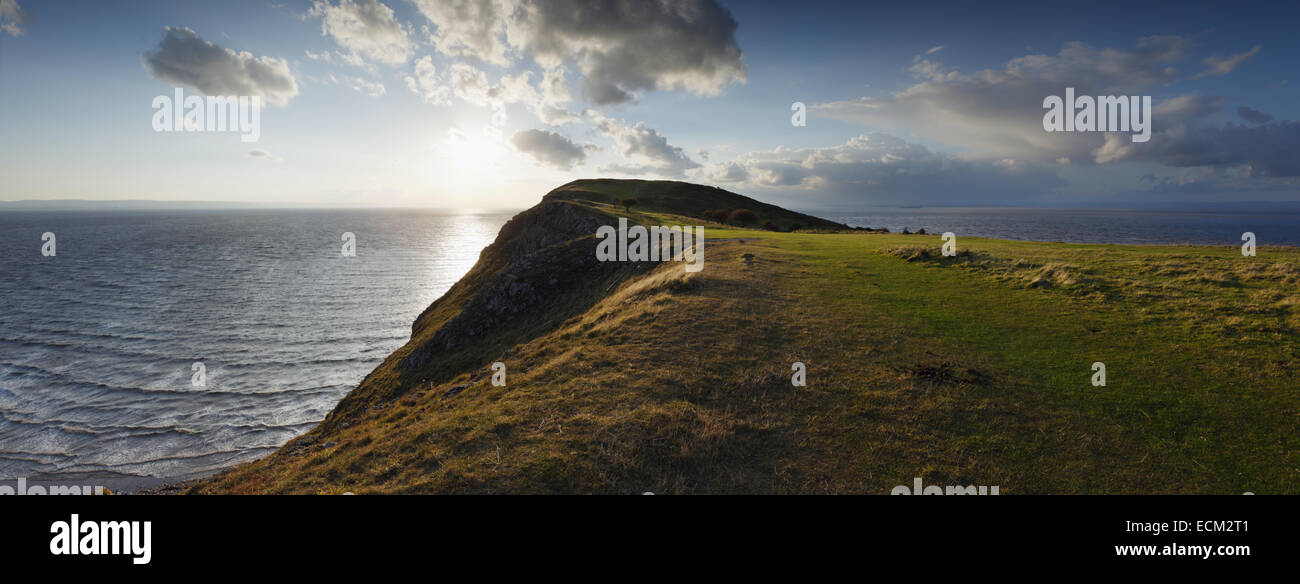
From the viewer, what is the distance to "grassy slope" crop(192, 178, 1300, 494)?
8547 mm

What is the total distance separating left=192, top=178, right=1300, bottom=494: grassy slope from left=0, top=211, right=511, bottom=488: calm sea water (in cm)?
1621

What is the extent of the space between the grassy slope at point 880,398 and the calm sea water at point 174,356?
53.2ft

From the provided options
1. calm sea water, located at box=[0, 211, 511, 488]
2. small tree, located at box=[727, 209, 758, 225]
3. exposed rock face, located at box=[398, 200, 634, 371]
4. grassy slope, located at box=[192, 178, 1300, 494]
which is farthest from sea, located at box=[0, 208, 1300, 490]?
small tree, located at box=[727, 209, 758, 225]

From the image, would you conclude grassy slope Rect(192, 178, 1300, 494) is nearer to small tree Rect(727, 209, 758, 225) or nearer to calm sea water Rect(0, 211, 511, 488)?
calm sea water Rect(0, 211, 511, 488)

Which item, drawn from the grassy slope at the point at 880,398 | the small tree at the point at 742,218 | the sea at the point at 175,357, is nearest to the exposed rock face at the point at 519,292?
the grassy slope at the point at 880,398

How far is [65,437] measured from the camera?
91.0ft

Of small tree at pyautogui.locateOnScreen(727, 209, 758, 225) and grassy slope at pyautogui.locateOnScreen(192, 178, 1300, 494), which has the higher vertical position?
small tree at pyautogui.locateOnScreen(727, 209, 758, 225)

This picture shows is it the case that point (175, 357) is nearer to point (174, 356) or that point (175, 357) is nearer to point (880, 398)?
point (174, 356)

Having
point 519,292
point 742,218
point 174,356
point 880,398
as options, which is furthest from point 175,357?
point 742,218

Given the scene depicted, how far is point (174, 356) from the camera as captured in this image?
40500mm

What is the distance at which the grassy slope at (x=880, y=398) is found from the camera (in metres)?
8.55
